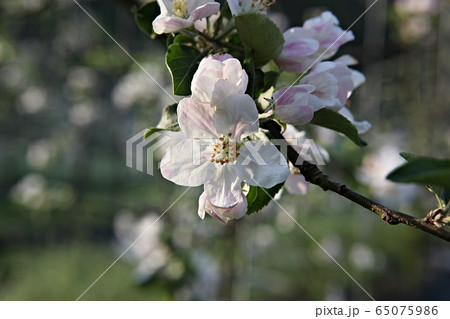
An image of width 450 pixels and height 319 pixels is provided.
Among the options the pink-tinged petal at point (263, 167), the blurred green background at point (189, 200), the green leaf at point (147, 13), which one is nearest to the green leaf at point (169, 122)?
the pink-tinged petal at point (263, 167)

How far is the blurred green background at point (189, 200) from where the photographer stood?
220 cm

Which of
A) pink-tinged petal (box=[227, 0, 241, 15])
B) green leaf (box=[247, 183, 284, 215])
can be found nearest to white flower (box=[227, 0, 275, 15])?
pink-tinged petal (box=[227, 0, 241, 15])

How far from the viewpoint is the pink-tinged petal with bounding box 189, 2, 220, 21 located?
2.09 ft

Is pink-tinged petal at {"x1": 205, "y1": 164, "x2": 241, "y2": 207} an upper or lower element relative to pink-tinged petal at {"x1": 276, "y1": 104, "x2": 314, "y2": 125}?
lower

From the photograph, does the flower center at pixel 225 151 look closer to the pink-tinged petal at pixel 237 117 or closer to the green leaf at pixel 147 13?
the pink-tinged petal at pixel 237 117

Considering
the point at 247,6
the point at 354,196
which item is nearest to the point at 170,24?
the point at 247,6

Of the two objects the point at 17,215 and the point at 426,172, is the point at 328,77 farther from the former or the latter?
the point at 17,215

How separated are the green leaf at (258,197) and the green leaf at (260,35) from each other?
19 centimetres

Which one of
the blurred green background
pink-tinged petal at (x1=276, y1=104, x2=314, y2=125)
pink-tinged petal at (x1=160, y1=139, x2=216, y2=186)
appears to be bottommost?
the blurred green background

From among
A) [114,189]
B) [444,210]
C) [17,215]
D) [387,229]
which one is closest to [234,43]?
[444,210]

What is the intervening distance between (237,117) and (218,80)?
51mm

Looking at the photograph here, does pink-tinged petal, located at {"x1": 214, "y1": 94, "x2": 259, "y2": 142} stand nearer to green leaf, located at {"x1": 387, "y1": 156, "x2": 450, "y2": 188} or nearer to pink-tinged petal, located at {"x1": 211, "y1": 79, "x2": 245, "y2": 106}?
pink-tinged petal, located at {"x1": 211, "y1": 79, "x2": 245, "y2": 106}

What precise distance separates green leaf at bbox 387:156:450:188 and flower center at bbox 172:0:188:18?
39 centimetres

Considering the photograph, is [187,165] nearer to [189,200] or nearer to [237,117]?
[237,117]
